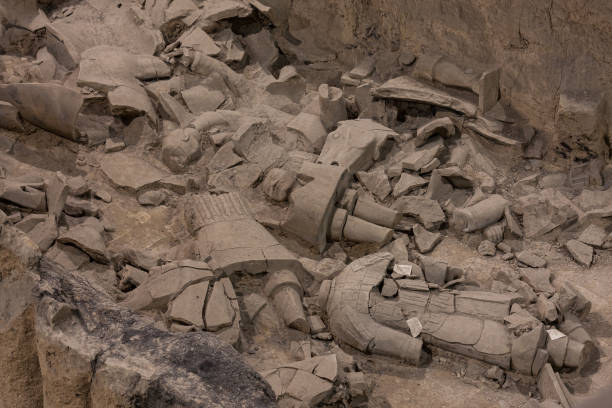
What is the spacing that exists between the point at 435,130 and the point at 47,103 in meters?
3.27

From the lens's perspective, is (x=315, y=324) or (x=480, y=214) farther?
(x=480, y=214)

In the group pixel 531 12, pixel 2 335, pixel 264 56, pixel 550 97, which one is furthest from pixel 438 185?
pixel 2 335

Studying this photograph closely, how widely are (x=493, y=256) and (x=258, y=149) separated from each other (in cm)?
217

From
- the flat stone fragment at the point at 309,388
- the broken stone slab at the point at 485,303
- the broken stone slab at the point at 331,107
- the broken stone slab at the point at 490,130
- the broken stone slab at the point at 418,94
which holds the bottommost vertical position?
the flat stone fragment at the point at 309,388

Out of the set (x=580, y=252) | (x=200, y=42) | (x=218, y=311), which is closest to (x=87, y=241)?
(x=218, y=311)

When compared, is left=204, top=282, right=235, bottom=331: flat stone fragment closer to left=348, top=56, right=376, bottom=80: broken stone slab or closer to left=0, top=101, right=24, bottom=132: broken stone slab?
left=0, top=101, right=24, bottom=132: broken stone slab

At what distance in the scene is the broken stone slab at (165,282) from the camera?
14.0 feet

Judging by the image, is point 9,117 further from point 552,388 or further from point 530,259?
point 552,388

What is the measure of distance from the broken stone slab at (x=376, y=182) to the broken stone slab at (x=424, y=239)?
1.40 ft

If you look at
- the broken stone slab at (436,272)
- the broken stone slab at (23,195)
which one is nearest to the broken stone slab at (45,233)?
the broken stone slab at (23,195)

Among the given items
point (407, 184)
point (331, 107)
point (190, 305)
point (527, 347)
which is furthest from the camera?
point (331, 107)

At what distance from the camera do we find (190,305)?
13.8 feet

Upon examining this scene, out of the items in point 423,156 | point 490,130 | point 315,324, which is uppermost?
Answer: point 490,130

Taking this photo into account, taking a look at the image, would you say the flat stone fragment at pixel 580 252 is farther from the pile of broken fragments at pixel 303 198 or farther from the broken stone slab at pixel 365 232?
the broken stone slab at pixel 365 232
